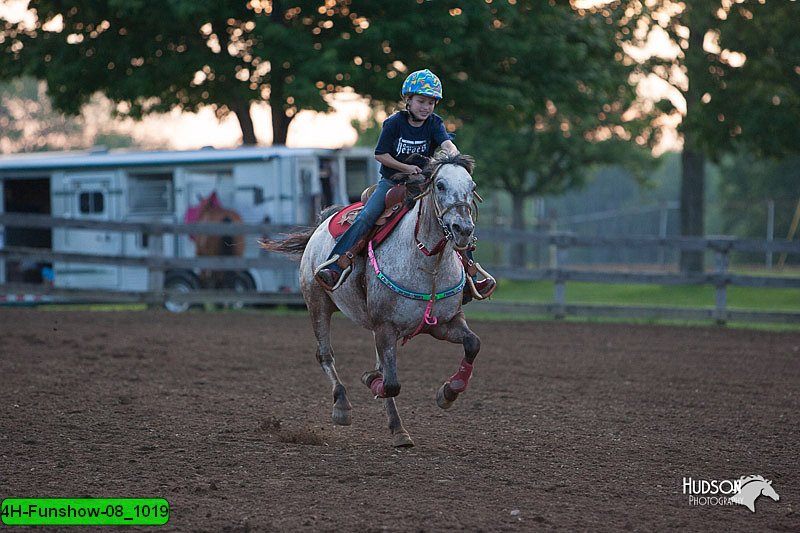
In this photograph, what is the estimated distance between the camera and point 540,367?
11469 millimetres

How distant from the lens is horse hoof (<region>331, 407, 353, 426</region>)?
7.41 metres

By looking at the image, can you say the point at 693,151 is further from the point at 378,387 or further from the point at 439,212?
the point at 439,212

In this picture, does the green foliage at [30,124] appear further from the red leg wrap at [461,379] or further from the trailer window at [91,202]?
the red leg wrap at [461,379]

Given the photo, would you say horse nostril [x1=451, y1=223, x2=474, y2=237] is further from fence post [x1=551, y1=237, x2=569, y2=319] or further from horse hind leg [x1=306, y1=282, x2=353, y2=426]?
fence post [x1=551, y1=237, x2=569, y2=319]

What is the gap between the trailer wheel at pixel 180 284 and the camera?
64.5 feet

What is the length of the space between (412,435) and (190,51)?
1694 cm

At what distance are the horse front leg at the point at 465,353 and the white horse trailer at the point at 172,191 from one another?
11338 millimetres

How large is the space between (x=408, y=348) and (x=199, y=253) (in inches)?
314

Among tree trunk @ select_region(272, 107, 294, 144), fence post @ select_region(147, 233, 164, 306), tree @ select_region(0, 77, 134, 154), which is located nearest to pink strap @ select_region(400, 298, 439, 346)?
fence post @ select_region(147, 233, 164, 306)

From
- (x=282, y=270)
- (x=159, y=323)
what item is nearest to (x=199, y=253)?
(x=282, y=270)

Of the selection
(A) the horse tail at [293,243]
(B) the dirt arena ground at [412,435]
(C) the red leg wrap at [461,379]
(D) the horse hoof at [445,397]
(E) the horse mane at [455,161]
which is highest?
(E) the horse mane at [455,161]

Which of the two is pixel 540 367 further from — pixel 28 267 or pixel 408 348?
pixel 28 267

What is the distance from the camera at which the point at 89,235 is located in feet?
68.5

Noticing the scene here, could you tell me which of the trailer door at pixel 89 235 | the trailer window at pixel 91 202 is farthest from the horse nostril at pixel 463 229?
the trailer window at pixel 91 202
